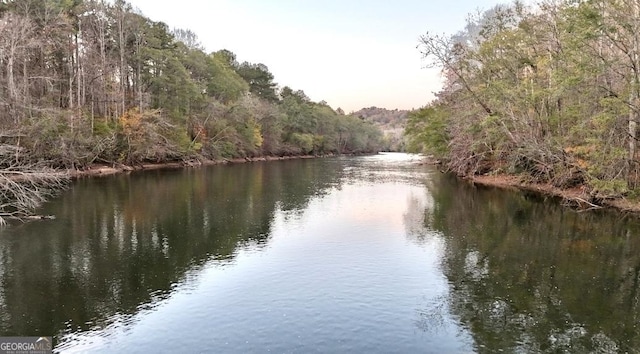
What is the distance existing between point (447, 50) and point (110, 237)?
27.9 m

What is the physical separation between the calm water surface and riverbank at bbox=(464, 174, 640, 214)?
1418 millimetres

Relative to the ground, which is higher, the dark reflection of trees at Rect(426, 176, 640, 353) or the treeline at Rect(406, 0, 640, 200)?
the treeline at Rect(406, 0, 640, 200)

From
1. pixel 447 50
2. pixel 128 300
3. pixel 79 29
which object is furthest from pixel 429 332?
pixel 79 29

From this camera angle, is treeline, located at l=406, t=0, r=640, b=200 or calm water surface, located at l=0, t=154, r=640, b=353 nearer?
calm water surface, located at l=0, t=154, r=640, b=353

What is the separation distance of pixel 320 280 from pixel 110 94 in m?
46.3

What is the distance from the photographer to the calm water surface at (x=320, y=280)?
855 cm

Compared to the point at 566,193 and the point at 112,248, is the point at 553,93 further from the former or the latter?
the point at 112,248

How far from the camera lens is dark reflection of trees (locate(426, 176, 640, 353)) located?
872cm

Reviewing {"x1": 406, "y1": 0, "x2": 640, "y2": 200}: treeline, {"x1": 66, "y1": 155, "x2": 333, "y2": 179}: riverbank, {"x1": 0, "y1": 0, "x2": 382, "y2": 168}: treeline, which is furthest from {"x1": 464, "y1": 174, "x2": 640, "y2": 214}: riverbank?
{"x1": 66, "y1": 155, "x2": 333, "y2": 179}: riverbank

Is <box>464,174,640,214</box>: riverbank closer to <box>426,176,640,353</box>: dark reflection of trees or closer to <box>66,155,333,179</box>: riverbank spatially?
<box>426,176,640,353</box>: dark reflection of trees

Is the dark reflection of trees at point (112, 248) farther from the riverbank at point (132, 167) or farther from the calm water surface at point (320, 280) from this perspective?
the riverbank at point (132, 167)

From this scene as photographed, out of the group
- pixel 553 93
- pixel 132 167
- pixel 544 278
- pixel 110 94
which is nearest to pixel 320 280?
pixel 544 278

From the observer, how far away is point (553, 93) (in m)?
23.1

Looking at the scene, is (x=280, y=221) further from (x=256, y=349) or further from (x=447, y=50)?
(x=447, y=50)
